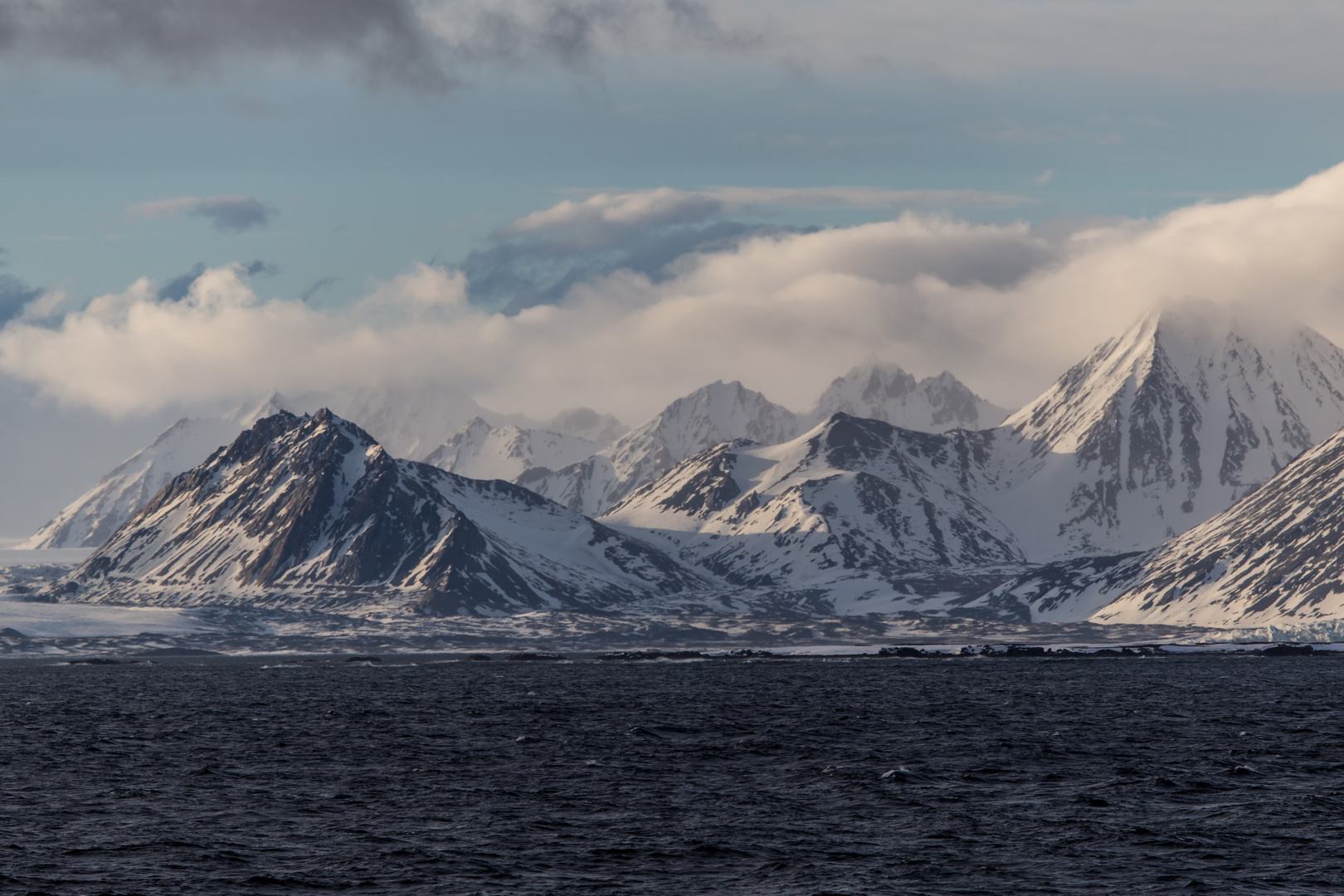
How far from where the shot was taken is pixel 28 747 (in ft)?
523

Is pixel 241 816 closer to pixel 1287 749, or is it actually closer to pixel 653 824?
pixel 653 824

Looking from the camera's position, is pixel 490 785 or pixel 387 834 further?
pixel 490 785

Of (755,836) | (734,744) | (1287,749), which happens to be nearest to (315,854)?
(755,836)

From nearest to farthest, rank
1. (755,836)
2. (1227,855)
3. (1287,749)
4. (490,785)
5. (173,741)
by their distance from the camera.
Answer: (1227,855), (755,836), (490,785), (1287,749), (173,741)

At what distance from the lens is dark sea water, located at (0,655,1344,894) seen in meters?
84.1

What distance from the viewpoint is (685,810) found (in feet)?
361

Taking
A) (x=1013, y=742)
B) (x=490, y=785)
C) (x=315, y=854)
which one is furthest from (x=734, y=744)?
(x=315, y=854)

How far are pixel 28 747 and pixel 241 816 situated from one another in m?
64.0

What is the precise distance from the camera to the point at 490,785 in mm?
124500

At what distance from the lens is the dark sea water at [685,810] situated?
3312 inches

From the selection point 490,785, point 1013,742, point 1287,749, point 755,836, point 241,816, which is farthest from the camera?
point 1013,742

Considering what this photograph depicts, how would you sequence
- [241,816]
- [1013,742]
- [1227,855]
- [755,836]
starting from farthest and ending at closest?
[1013,742], [241,816], [755,836], [1227,855]

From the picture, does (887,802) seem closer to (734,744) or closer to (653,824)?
(653,824)

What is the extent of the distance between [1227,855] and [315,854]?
5435cm
